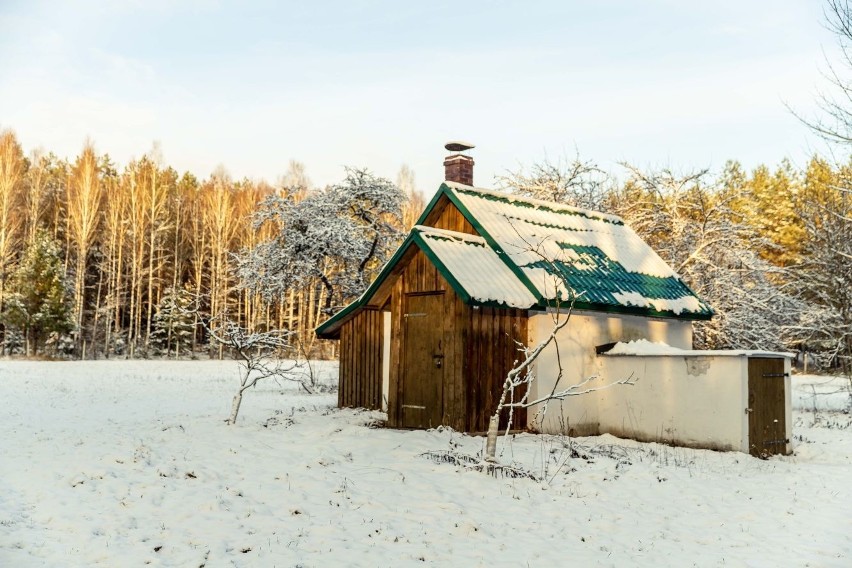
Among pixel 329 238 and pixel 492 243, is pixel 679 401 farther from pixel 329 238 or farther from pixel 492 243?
pixel 329 238

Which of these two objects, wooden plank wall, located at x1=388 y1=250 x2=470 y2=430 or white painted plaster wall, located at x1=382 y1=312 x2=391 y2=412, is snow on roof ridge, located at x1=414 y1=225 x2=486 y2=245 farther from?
white painted plaster wall, located at x1=382 y1=312 x2=391 y2=412

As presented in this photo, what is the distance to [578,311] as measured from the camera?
14953 millimetres

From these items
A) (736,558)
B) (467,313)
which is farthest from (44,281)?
(736,558)

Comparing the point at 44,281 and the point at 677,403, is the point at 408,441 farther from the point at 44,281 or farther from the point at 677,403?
the point at 44,281

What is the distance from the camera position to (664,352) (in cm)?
1416

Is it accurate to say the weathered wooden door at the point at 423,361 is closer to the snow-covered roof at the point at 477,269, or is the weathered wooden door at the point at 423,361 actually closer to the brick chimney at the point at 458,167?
the snow-covered roof at the point at 477,269

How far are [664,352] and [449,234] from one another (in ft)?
15.9

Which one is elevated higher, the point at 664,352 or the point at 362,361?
the point at 664,352

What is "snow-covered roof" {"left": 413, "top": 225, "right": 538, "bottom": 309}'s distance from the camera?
529 inches

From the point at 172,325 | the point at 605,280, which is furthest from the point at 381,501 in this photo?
the point at 172,325

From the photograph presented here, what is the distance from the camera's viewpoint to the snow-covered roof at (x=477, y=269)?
1345cm

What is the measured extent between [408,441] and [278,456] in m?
2.44

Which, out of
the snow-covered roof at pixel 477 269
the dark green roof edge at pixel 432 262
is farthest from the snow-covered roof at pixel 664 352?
the dark green roof edge at pixel 432 262

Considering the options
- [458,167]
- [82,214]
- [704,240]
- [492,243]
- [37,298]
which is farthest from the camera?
[82,214]
